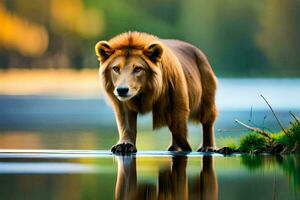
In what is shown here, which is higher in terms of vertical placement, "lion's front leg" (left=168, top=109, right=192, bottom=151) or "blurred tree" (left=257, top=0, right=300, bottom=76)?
"blurred tree" (left=257, top=0, right=300, bottom=76)

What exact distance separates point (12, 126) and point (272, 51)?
4.80 metres

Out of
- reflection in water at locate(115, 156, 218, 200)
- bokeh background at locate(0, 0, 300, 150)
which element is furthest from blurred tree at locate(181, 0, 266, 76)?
reflection in water at locate(115, 156, 218, 200)

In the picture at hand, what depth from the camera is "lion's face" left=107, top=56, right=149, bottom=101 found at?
8.21m

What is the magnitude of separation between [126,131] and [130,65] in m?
0.51

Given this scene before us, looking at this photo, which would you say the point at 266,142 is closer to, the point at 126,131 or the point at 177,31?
the point at 126,131

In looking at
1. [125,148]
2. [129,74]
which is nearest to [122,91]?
[129,74]

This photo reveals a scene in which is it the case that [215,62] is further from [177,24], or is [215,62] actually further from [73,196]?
[73,196]

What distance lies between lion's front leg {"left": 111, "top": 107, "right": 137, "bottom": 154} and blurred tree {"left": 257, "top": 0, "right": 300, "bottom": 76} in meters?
8.69

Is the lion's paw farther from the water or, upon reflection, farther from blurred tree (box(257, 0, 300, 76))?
blurred tree (box(257, 0, 300, 76))

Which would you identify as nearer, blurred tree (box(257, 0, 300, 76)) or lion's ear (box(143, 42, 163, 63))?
lion's ear (box(143, 42, 163, 63))

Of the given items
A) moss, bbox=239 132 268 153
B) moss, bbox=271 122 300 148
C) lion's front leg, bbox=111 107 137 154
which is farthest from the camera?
moss, bbox=239 132 268 153

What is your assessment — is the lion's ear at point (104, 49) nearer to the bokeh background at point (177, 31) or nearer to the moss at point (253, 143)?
the moss at point (253, 143)

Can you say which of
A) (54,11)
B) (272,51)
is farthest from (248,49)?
(54,11)

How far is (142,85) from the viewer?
8406mm
